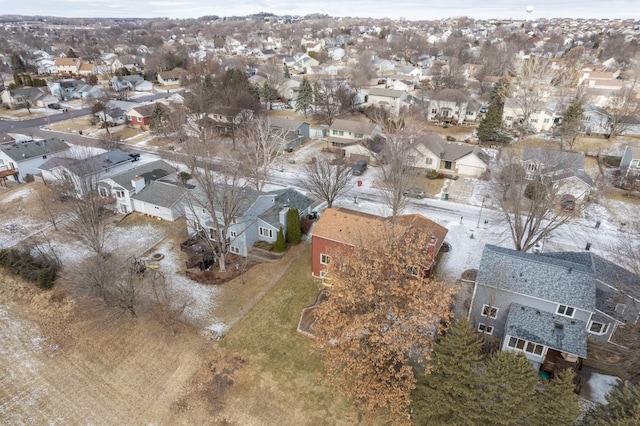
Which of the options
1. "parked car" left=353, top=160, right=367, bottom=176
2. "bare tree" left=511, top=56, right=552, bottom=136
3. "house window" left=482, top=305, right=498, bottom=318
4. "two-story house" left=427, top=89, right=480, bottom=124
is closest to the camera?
"house window" left=482, top=305, right=498, bottom=318

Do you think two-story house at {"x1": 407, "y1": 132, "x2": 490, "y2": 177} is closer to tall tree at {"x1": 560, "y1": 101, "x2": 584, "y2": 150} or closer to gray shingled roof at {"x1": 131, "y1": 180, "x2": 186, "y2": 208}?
tall tree at {"x1": 560, "y1": 101, "x2": 584, "y2": 150}

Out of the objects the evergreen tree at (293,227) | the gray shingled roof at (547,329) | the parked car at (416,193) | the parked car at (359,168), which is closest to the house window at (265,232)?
the evergreen tree at (293,227)

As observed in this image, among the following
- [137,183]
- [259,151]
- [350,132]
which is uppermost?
[259,151]

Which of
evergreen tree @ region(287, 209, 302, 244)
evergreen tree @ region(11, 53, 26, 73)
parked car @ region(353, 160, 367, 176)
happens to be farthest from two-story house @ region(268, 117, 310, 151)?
evergreen tree @ region(11, 53, 26, 73)

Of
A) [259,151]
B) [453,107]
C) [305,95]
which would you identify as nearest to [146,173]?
[259,151]

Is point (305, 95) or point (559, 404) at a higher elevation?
point (305, 95)

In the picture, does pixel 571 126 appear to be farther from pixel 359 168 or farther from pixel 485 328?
pixel 485 328
